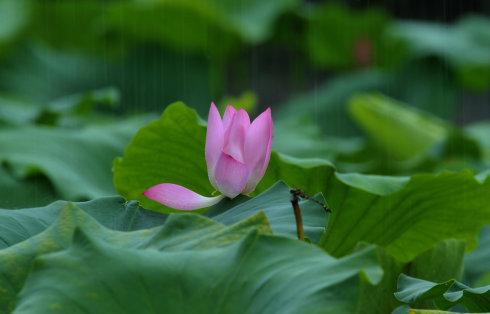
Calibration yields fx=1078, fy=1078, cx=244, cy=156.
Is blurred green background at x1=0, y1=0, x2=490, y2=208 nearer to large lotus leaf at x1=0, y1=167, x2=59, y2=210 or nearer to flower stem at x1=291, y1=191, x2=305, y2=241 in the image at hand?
large lotus leaf at x1=0, y1=167, x2=59, y2=210

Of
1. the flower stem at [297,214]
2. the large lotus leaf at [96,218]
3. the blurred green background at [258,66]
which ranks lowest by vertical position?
the blurred green background at [258,66]

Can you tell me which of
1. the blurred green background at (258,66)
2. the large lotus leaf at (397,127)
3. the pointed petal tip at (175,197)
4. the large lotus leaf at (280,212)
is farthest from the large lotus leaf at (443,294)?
the large lotus leaf at (397,127)

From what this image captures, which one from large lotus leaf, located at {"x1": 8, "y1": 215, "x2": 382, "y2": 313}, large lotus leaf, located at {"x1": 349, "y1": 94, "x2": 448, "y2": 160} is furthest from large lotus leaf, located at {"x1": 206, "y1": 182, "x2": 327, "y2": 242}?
large lotus leaf, located at {"x1": 349, "y1": 94, "x2": 448, "y2": 160}

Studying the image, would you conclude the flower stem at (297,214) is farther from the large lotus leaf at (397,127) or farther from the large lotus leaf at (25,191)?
the large lotus leaf at (397,127)

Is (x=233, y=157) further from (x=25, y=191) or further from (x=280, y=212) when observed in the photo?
(x=25, y=191)

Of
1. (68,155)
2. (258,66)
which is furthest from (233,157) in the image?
(258,66)

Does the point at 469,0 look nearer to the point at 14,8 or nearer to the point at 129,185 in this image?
the point at 14,8

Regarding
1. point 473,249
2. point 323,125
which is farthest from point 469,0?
point 473,249
